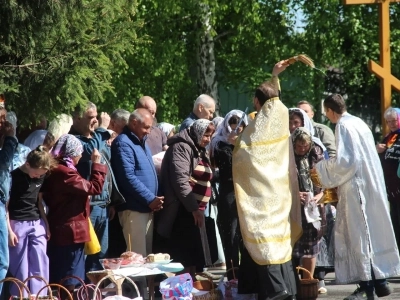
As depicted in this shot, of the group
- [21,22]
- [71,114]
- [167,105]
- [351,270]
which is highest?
[167,105]

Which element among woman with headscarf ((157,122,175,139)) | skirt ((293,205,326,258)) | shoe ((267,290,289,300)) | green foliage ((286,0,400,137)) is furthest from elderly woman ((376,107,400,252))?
green foliage ((286,0,400,137))

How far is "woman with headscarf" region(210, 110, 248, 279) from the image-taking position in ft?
37.8

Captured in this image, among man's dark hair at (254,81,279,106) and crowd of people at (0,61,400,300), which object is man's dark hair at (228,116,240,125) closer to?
crowd of people at (0,61,400,300)

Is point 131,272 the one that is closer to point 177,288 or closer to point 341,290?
point 177,288

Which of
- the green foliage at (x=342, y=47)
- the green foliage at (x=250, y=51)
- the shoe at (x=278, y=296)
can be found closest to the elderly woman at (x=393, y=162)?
Result: the shoe at (x=278, y=296)

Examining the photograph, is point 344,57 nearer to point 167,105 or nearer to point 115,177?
point 167,105

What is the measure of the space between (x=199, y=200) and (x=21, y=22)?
255 cm

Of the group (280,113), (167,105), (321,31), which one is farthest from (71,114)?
(321,31)

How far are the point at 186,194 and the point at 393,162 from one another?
3.23m

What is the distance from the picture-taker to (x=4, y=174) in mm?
9758

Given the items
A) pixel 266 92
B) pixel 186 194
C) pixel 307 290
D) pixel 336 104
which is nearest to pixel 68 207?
pixel 186 194

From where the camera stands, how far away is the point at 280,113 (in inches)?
393

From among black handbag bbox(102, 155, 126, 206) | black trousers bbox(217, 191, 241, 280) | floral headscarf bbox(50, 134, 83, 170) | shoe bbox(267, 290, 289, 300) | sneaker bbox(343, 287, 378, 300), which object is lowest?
sneaker bbox(343, 287, 378, 300)

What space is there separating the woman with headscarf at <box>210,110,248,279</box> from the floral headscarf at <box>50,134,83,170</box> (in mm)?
1765
